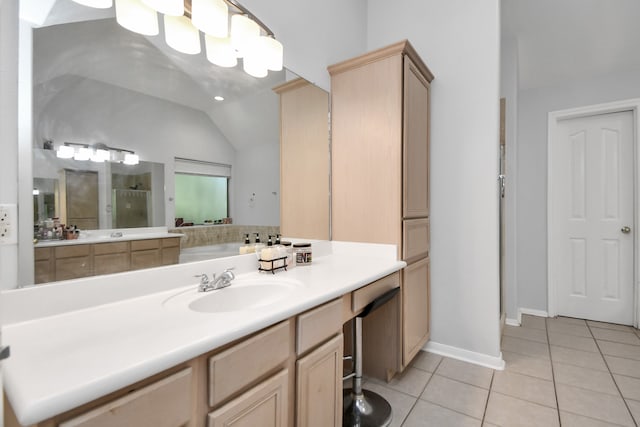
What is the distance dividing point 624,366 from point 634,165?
6.37 feet

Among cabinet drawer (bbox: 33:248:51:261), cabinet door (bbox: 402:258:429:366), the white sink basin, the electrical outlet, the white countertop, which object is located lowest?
cabinet door (bbox: 402:258:429:366)

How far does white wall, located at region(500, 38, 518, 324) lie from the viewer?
2.84m

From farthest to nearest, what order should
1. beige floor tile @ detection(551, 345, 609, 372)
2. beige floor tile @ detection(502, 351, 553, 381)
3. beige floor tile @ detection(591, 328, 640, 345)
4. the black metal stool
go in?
beige floor tile @ detection(591, 328, 640, 345), beige floor tile @ detection(551, 345, 609, 372), beige floor tile @ detection(502, 351, 553, 381), the black metal stool

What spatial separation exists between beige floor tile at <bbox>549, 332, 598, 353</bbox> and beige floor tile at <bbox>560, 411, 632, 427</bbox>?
3.53 feet

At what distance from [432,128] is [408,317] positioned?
1.44 meters

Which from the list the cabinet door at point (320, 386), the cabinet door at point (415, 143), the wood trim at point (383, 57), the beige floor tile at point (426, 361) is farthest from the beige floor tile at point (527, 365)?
the wood trim at point (383, 57)

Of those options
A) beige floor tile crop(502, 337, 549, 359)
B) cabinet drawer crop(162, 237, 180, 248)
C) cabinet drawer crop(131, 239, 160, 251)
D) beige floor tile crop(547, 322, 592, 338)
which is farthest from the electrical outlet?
beige floor tile crop(547, 322, 592, 338)

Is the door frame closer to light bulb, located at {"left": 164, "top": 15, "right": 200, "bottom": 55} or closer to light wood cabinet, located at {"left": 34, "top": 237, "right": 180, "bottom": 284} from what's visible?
light bulb, located at {"left": 164, "top": 15, "right": 200, "bottom": 55}

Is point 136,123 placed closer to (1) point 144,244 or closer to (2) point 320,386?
(1) point 144,244

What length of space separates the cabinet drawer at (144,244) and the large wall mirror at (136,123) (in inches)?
2.7

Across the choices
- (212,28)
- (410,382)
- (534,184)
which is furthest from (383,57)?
(534,184)

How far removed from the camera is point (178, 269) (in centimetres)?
127

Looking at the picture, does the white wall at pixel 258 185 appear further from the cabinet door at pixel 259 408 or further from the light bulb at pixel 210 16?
the cabinet door at pixel 259 408

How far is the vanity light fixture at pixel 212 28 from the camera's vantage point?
113 centimetres
